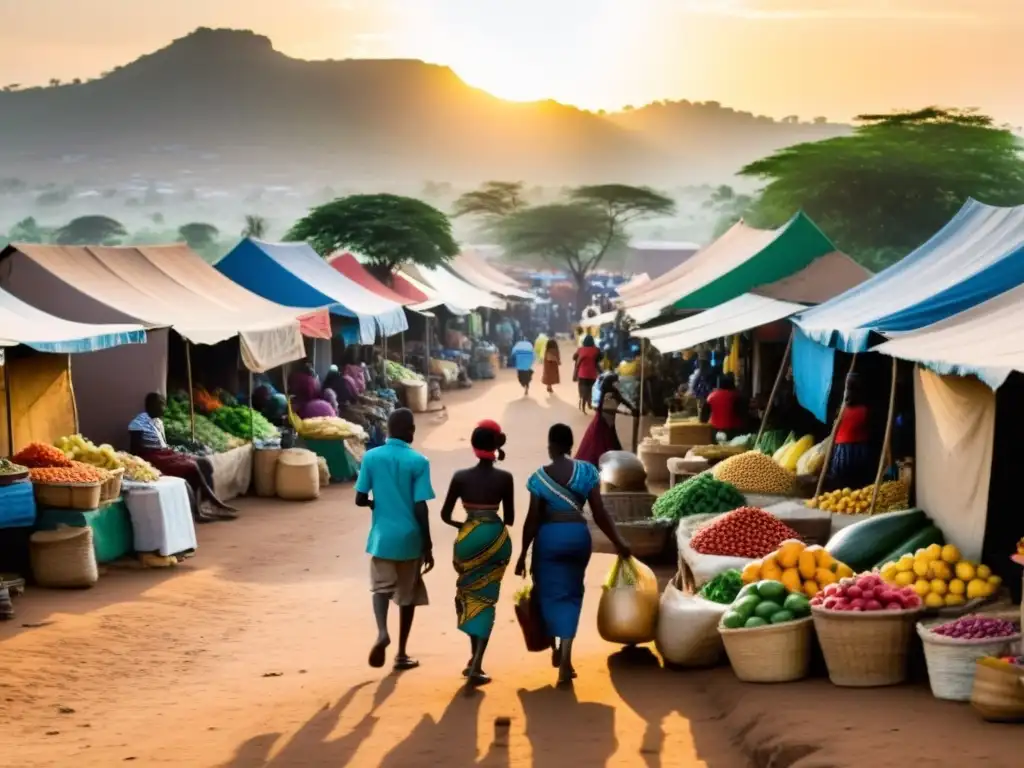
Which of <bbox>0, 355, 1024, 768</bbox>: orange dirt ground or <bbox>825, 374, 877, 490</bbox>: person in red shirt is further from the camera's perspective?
<bbox>825, 374, 877, 490</bbox>: person in red shirt

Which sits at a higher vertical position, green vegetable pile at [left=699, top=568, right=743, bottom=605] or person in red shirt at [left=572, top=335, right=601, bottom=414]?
person in red shirt at [left=572, top=335, right=601, bottom=414]

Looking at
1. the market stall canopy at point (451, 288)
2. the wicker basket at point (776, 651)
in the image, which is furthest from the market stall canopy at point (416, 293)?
the wicker basket at point (776, 651)

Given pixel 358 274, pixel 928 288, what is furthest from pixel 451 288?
pixel 928 288

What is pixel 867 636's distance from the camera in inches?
281

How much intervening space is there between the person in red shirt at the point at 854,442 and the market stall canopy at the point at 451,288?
78.0 feet

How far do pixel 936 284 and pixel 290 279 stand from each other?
1368 cm

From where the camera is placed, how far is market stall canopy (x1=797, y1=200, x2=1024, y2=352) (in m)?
10.3

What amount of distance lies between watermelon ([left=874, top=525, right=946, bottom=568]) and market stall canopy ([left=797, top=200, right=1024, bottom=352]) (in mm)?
1616

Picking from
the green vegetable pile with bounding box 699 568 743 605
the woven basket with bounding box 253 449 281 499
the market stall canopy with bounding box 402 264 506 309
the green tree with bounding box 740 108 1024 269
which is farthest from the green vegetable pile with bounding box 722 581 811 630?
the green tree with bounding box 740 108 1024 269

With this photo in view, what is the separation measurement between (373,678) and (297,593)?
326cm

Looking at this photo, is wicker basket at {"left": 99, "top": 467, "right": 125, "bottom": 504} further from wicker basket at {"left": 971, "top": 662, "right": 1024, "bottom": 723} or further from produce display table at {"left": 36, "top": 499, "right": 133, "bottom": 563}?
wicker basket at {"left": 971, "top": 662, "right": 1024, "bottom": 723}

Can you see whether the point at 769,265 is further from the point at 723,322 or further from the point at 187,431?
the point at 187,431

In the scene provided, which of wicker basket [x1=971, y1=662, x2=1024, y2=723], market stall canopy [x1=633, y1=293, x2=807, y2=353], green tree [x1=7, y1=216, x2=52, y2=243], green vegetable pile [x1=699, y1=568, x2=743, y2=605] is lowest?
wicker basket [x1=971, y1=662, x2=1024, y2=723]

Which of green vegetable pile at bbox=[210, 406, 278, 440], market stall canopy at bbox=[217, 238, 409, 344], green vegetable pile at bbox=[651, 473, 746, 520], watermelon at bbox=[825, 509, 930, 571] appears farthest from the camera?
market stall canopy at bbox=[217, 238, 409, 344]
